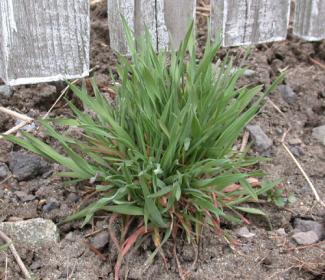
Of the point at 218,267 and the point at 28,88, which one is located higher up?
the point at 28,88

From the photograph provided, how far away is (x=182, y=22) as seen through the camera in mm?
2682

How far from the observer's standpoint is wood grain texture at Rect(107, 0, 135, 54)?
8.29 feet

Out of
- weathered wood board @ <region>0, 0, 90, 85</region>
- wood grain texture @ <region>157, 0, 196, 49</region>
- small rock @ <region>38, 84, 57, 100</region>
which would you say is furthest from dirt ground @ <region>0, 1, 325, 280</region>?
wood grain texture @ <region>157, 0, 196, 49</region>

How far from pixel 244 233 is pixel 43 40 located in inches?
41.7

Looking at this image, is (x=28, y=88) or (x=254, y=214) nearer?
(x=254, y=214)

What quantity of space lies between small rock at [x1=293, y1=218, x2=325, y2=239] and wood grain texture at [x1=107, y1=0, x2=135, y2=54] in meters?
0.98

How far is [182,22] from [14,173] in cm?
97

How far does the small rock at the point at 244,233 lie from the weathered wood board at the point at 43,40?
3.02 feet

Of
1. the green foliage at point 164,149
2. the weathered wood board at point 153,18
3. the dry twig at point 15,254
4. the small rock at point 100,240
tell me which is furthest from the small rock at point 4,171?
the weathered wood board at point 153,18

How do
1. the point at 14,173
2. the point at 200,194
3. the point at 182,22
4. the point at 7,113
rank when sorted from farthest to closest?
the point at 182,22, the point at 7,113, the point at 14,173, the point at 200,194

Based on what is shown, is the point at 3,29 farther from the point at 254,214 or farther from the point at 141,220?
the point at 254,214

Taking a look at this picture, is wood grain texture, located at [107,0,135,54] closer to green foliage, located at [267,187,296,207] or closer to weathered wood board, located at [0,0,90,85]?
weathered wood board, located at [0,0,90,85]

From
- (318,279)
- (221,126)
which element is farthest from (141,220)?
(318,279)

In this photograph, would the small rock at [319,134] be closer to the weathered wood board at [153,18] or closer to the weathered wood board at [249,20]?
the weathered wood board at [249,20]
